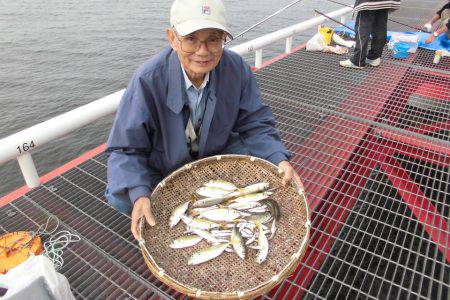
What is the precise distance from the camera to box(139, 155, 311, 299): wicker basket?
77.0 inches

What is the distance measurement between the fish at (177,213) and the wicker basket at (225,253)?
0.04 meters

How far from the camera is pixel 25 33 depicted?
526 inches

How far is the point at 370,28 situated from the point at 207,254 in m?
5.16

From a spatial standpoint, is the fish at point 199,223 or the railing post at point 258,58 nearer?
the fish at point 199,223

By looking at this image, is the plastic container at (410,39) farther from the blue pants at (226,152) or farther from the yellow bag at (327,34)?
the blue pants at (226,152)

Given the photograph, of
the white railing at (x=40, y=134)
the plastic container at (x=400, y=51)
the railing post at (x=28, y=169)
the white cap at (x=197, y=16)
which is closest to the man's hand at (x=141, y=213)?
the white cap at (x=197, y=16)

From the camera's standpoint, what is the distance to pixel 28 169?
3.05 m

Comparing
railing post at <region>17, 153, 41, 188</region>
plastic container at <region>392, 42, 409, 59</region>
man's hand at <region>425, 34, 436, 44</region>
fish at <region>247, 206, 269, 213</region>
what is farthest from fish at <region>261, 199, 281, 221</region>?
man's hand at <region>425, 34, 436, 44</region>

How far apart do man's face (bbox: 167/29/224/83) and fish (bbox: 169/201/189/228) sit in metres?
1.00

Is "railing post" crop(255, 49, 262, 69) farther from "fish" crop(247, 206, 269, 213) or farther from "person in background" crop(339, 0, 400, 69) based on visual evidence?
"fish" crop(247, 206, 269, 213)

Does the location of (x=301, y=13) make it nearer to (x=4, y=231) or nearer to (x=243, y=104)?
(x=243, y=104)

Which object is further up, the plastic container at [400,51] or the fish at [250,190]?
the fish at [250,190]

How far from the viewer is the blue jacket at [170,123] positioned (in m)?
2.38

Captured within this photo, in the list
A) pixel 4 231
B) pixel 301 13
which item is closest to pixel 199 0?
pixel 4 231
